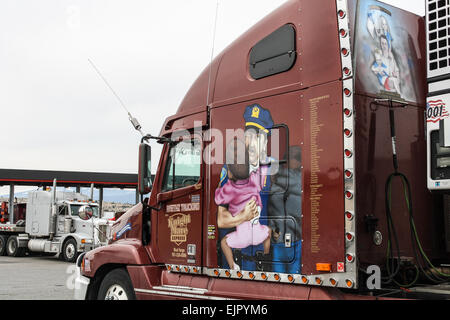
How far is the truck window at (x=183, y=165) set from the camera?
634 centimetres

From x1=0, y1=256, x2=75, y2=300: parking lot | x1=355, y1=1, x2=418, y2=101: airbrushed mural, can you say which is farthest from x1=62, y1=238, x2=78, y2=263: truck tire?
x1=355, y1=1, x2=418, y2=101: airbrushed mural

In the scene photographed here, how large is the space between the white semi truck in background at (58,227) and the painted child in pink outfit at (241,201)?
1568cm

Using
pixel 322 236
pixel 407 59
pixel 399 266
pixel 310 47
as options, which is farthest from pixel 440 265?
pixel 310 47

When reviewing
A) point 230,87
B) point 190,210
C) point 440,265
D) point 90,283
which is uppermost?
point 230,87

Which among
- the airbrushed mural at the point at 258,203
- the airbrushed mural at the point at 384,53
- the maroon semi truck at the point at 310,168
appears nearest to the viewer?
the maroon semi truck at the point at 310,168

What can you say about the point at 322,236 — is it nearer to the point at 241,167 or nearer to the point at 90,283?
the point at 241,167

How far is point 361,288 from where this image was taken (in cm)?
466

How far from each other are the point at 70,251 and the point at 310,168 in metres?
18.3

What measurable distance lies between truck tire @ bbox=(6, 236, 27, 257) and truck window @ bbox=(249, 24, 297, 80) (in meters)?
22.2

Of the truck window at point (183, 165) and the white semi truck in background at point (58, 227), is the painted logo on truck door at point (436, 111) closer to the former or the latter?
the truck window at point (183, 165)

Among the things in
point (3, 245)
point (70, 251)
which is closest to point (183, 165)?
point (70, 251)

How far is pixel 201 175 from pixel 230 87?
3.52ft

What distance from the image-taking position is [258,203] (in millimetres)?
5410

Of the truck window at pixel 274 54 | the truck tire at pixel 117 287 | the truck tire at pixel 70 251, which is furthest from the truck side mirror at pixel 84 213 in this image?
the truck window at pixel 274 54
